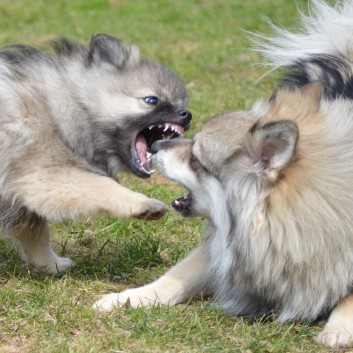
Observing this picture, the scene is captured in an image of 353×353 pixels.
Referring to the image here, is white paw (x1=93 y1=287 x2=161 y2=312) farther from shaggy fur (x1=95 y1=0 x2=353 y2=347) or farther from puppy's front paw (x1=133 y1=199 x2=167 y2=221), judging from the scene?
puppy's front paw (x1=133 y1=199 x2=167 y2=221)

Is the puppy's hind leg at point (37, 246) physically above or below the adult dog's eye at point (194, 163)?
below

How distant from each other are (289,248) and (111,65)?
1.64 meters

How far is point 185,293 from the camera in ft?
12.1

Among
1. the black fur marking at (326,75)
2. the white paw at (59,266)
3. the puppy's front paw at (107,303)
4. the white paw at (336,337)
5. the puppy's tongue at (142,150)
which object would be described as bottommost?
the white paw at (59,266)

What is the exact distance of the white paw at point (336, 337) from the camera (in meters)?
3.20

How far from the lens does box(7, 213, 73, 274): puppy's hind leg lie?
159 inches

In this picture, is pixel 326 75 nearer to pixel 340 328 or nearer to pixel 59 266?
pixel 340 328

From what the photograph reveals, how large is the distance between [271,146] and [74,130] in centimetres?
132

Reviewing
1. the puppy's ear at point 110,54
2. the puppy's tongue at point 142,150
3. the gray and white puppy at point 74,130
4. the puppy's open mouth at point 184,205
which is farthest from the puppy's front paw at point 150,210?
the puppy's ear at point 110,54

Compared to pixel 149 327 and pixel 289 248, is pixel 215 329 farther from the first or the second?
pixel 289 248

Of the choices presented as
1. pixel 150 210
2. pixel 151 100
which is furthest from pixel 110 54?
pixel 150 210

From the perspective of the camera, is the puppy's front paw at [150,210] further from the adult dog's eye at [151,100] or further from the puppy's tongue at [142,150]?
the adult dog's eye at [151,100]

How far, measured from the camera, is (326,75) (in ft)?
13.5

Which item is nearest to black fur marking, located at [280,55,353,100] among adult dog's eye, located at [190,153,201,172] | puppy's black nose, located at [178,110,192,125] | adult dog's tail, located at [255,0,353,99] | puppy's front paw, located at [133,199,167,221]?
adult dog's tail, located at [255,0,353,99]
